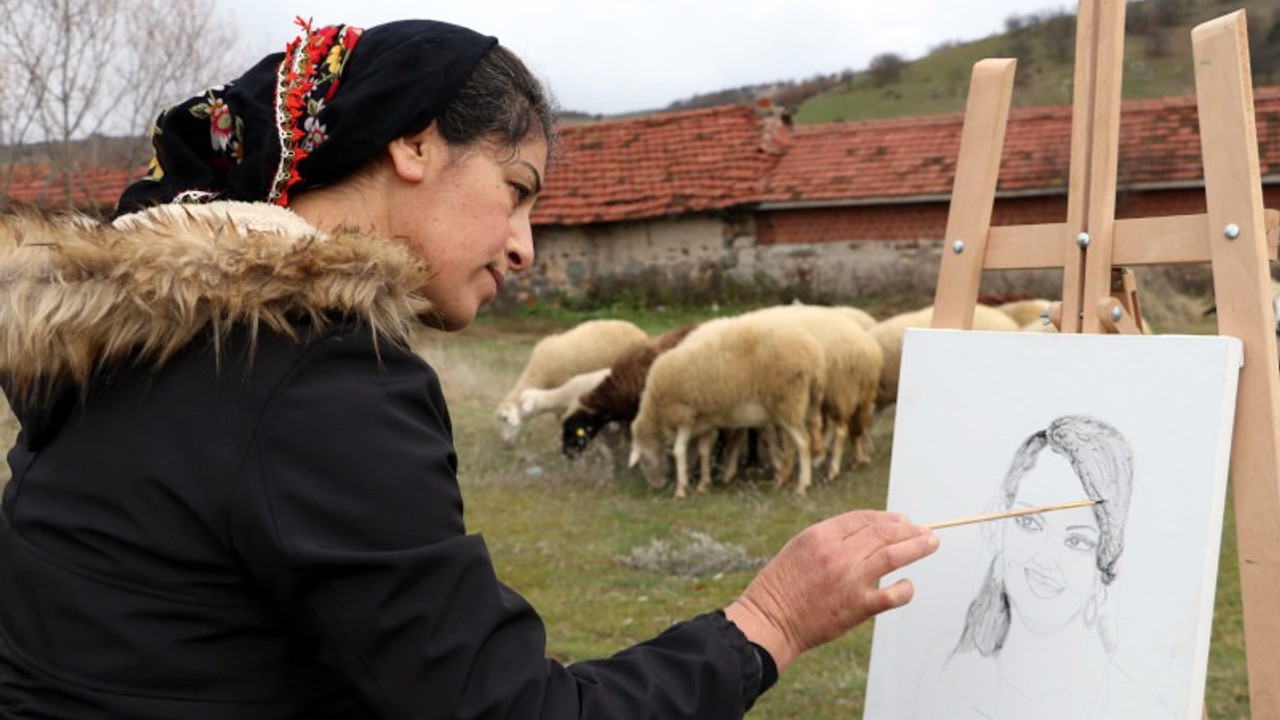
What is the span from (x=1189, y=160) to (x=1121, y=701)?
58.4 feet

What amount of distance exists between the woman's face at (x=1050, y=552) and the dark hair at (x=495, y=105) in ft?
3.64

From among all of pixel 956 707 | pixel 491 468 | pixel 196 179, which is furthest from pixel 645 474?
pixel 196 179

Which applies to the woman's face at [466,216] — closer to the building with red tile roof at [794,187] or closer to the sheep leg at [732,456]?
the sheep leg at [732,456]

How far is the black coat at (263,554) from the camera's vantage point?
51.4 inches

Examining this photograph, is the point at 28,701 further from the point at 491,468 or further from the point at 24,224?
the point at 491,468

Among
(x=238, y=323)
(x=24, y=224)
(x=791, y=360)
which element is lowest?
(x=791, y=360)

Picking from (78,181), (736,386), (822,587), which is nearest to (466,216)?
(822,587)

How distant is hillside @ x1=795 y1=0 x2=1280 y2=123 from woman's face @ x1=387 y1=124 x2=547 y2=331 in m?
28.2

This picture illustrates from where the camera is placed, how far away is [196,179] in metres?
1.69

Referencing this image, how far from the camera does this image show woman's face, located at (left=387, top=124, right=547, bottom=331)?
5.22 ft

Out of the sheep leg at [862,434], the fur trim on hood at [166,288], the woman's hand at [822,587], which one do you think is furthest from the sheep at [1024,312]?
the fur trim on hood at [166,288]

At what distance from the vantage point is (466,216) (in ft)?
5.35

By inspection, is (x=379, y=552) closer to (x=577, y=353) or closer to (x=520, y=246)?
(x=520, y=246)

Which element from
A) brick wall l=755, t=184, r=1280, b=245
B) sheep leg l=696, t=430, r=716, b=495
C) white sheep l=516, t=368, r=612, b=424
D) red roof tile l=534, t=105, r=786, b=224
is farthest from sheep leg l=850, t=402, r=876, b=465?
red roof tile l=534, t=105, r=786, b=224
